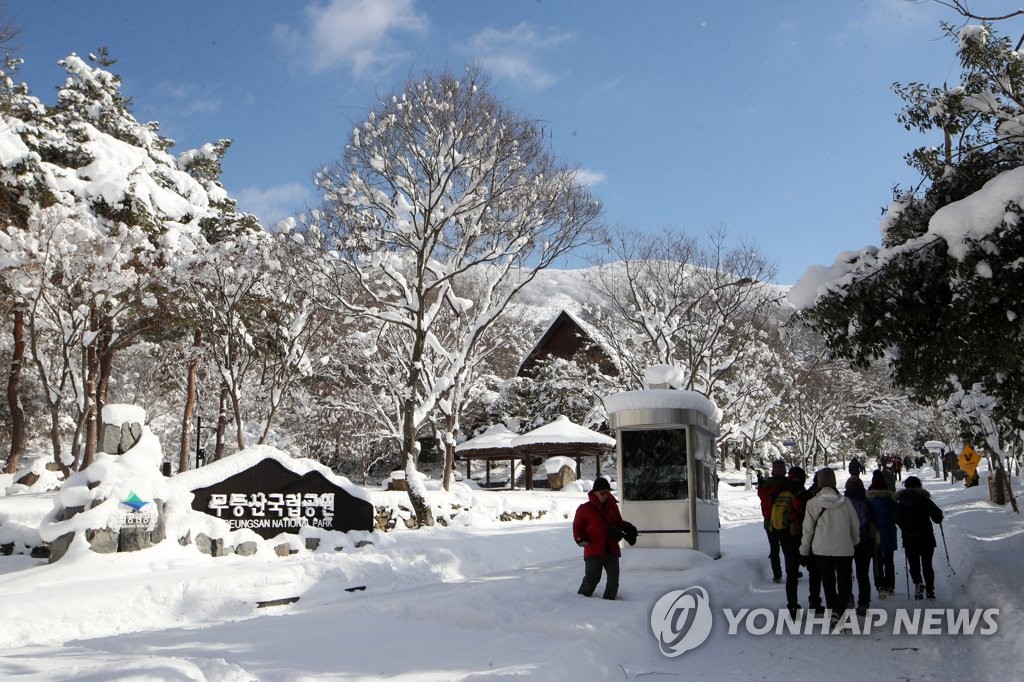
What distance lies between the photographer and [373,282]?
1089 inches

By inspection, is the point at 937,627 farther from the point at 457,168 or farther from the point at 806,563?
the point at 457,168

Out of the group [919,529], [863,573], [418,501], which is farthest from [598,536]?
[418,501]

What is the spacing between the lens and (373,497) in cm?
2050

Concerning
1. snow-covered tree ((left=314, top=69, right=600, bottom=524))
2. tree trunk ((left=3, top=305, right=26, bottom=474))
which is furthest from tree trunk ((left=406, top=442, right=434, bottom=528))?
tree trunk ((left=3, top=305, right=26, bottom=474))

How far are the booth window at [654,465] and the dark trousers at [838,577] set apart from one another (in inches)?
206

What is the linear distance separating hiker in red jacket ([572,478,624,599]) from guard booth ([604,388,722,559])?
13.7 ft

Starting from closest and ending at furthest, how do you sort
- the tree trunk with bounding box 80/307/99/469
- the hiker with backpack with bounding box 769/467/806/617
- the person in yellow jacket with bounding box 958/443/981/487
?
the hiker with backpack with bounding box 769/467/806/617, the tree trunk with bounding box 80/307/99/469, the person in yellow jacket with bounding box 958/443/981/487

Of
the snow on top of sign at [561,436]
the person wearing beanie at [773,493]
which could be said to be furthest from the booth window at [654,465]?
the snow on top of sign at [561,436]

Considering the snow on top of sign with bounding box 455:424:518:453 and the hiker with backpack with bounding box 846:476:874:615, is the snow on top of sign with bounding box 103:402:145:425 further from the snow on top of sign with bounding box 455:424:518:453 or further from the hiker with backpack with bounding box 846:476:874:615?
the snow on top of sign with bounding box 455:424:518:453

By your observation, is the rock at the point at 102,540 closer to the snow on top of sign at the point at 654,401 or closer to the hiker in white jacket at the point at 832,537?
the snow on top of sign at the point at 654,401

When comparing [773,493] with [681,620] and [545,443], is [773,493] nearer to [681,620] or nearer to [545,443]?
[681,620]

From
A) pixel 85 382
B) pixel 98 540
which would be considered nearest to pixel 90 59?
pixel 85 382

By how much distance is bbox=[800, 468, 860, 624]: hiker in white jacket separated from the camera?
26.5 feet

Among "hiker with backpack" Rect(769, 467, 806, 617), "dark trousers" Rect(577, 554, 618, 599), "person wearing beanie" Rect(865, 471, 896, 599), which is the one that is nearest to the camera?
"hiker with backpack" Rect(769, 467, 806, 617)
